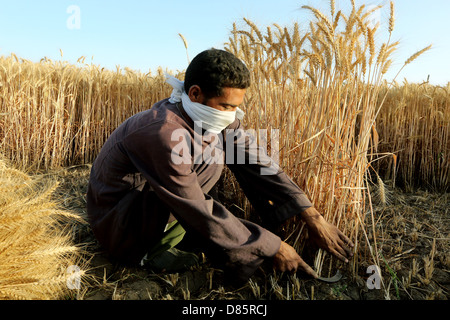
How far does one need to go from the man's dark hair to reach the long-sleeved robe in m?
0.17

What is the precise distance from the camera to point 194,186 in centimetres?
125

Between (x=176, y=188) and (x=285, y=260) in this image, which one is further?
(x=285, y=260)

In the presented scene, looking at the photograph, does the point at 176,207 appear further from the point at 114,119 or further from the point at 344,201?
the point at 114,119

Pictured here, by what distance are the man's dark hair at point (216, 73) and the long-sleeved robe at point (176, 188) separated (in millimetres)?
168

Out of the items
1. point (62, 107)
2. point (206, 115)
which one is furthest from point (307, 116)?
point (62, 107)

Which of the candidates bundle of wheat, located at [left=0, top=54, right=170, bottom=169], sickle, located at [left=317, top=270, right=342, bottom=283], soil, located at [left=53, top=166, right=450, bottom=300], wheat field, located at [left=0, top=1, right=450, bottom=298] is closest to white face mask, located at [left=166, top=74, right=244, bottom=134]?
wheat field, located at [left=0, top=1, right=450, bottom=298]

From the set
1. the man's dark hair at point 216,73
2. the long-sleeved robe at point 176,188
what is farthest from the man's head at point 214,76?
the long-sleeved robe at point 176,188

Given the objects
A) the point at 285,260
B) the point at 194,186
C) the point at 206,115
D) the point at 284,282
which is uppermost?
the point at 206,115

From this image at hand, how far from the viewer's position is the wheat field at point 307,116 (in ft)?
4.60

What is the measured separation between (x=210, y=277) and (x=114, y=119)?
2.89m

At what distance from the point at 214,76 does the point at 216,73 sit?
0.01 metres

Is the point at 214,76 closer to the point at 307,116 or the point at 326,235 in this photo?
the point at 307,116

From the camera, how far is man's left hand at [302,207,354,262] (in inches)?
56.3

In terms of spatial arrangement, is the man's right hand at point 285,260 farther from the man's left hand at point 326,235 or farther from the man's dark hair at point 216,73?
the man's dark hair at point 216,73
